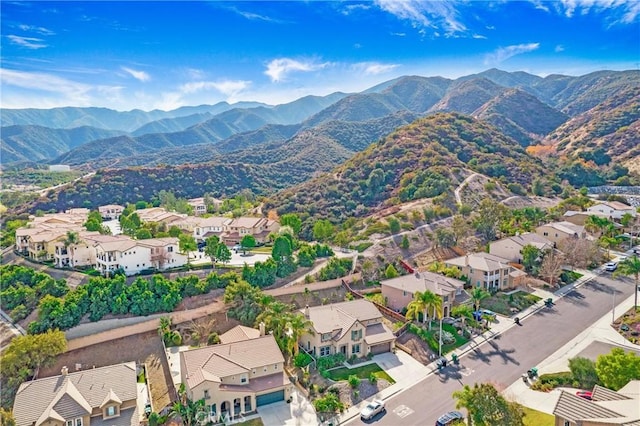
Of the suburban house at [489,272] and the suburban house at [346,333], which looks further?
the suburban house at [489,272]

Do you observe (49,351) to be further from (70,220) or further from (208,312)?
(70,220)

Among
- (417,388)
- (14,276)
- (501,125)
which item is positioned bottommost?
(417,388)

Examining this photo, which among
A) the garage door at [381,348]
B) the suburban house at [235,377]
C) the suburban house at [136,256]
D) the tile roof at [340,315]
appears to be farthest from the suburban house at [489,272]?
the suburban house at [136,256]

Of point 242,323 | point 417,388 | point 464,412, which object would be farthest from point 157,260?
point 464,412

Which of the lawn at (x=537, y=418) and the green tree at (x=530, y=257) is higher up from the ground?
the green tree at (x=530, y=257)

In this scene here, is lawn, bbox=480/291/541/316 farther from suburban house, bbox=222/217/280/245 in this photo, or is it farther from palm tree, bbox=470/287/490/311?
suburban house, bbox=222/217/280/245

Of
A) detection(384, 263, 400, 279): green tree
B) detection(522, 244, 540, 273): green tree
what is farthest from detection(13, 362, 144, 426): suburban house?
detection(522, 244, 540, 273): green tree

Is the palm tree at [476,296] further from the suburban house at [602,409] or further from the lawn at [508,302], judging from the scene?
the suburban house at [602,409]
